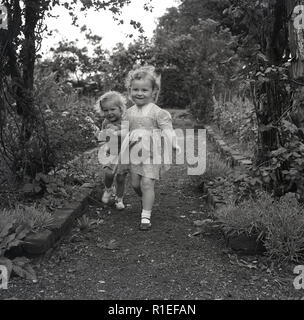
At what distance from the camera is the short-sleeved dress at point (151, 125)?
3.85m

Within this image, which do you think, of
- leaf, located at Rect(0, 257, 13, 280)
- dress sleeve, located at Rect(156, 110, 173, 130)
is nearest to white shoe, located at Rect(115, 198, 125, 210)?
dress sleeve, located at Rect(156, 110, 173, 130)

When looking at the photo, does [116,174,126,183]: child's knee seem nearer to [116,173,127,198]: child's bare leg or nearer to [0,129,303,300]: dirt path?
A: [116,173,127,198]: child's bare leg

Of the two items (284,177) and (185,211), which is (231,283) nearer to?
(284,177)

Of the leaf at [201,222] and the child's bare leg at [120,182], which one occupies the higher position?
the child's bare leg at [120,182]

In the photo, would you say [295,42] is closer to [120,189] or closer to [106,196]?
[120,189]

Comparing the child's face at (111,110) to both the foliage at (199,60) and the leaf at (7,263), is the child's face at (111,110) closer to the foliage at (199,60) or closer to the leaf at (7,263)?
the leaf at (7,263)

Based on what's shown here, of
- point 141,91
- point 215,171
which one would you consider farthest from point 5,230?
point 215,171

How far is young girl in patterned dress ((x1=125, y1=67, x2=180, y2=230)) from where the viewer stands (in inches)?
151

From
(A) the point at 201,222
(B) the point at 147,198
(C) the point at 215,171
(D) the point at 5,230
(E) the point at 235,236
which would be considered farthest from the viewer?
(C) the point at 215,171

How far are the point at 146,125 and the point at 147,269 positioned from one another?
144cm

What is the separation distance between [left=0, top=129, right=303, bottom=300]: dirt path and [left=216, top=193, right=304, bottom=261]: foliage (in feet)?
0.48

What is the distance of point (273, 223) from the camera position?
9.82ft

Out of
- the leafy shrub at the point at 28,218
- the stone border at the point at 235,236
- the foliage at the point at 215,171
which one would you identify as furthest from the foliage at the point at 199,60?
the leafy shrub at the point at 28,218

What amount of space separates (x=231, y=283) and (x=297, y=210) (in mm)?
724
